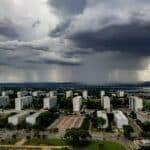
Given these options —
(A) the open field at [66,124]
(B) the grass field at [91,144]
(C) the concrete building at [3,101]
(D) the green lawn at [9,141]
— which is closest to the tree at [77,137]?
(B) the grass field at [91,144]

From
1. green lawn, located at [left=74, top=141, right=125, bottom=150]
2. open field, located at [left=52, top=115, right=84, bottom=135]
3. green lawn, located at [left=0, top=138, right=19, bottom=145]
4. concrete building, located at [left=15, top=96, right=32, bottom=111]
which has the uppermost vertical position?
concrete building, located at [left=15, top=96, right=32, bottom=111]

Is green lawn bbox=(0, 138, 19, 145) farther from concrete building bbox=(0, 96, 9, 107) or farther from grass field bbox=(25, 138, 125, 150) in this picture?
concrete building bbox=(0, 96, 9, 107)

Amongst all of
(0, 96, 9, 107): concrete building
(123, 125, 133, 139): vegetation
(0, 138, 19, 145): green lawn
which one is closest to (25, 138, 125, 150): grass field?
(0, 138, 19, 145): green lawn

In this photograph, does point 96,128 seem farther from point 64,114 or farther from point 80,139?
point 64,114

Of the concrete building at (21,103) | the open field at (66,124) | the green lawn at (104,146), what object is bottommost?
the green lawn at (104,146)

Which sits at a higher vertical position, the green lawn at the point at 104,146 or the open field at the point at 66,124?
the open field at the point at 66,124

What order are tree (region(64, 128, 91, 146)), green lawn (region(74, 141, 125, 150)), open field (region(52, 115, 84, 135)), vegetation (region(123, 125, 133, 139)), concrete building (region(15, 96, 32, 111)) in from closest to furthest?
green lawn (region(74, 141, 125, 150)), tree (region(64, 128, 91, 146)), vegetation (region(123, 125, 133, 139)), open field (region(52, 115, 84, 135)), concrete building (region(15, 96, 32, 111))

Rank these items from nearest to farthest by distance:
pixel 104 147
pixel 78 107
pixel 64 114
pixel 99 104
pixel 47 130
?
pixel 104 147, pixel 47 130, pixel 64 114, pixel 78 107, pixel 99 104

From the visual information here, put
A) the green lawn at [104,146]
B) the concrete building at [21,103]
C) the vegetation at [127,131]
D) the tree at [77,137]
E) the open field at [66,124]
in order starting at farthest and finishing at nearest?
the concrete building at [21,103] < the open field at [66,124] < the vegetation at [127,131] < the tree at [77,137] < the green lawn at [104,146]

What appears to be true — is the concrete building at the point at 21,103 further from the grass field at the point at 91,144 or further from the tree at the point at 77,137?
the tree at the point at 77,137

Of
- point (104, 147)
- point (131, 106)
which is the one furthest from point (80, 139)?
point (131, 106)

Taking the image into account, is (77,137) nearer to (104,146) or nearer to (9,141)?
(104,146)
